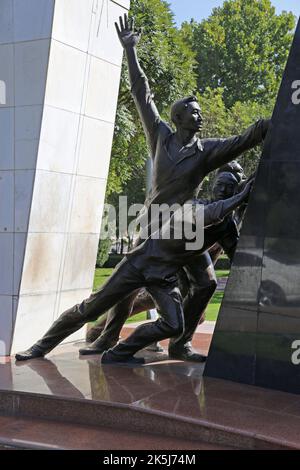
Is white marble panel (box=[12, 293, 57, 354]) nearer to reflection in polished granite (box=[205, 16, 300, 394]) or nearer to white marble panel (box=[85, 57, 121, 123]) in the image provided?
white marble panel (box=[85, 57, 121, 123])

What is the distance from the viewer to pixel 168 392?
5008mm

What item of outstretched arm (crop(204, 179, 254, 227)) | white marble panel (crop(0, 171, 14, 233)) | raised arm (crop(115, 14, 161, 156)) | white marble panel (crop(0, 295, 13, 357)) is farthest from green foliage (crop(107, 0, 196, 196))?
outstretched arm (crop(204, 179, 254, 227))

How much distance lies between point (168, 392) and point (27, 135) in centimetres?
422

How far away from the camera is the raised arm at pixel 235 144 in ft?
18.0

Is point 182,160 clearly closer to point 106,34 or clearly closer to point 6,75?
point 6,75

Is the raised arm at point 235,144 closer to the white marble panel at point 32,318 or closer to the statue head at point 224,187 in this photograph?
the statue head at point 224,187

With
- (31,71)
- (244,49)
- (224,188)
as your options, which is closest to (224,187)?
(224,188)

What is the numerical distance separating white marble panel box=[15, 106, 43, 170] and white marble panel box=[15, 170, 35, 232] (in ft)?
0.34

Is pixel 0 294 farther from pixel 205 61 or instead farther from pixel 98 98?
pixel 205 61

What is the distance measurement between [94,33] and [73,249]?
3.06 metres

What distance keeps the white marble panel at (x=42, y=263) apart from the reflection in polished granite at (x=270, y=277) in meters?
3.13

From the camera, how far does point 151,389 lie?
509cm

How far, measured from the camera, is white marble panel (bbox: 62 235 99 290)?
27.6 feet
